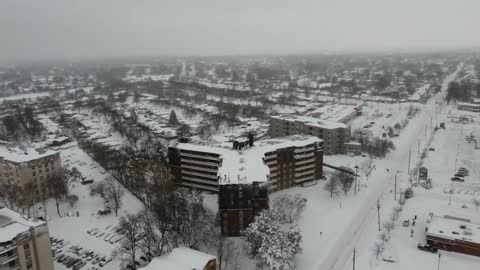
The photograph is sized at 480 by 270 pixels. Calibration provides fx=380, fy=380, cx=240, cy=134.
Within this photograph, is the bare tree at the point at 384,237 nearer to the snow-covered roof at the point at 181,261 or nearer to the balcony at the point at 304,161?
the balcony at the point at 304,161

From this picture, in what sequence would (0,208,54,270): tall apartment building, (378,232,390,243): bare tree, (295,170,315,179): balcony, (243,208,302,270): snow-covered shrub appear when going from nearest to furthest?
(0,208,54,270): tall apartment building
(243,208,302,270): snow-covered shrub
(378,232,390,243): bare tree
(295,170,315,179): balcony

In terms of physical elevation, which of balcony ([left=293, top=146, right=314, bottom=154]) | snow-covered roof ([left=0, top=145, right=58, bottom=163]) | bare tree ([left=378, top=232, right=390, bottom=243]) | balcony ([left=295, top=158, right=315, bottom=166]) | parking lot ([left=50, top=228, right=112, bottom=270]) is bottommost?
parking lot ([left=50, top=228, right=112, bottom=270])

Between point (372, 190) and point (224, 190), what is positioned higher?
point (224, 190)

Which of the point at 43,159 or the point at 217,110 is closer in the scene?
the point at 43,159

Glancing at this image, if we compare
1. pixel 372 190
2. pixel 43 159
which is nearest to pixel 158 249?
pixel 43 159

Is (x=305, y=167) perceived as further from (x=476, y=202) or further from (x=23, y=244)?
(x=23, y=244)

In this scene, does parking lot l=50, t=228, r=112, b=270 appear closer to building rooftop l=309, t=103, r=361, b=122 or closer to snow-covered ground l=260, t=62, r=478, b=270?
snow-covered ground l=260, t=62, r=478, b=270

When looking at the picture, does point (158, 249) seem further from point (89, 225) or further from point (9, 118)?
Result: point (9, 118)

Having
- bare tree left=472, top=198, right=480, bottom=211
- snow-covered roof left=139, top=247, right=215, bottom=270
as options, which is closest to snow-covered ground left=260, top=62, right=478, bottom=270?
bare tree left=472, top=198, right=480, bottom=211

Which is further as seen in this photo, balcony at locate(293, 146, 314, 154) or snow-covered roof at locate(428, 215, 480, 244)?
balcony at locate(293, 146, 314, 154)
